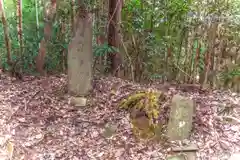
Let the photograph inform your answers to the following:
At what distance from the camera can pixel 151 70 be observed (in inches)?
235

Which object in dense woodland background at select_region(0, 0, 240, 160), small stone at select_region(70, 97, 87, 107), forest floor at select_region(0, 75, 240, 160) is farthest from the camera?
small stone at select_region(70, 97, 87, 107)

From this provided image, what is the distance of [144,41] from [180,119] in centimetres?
257

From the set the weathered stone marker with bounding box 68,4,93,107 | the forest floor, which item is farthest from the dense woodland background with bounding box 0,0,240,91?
the forest floor

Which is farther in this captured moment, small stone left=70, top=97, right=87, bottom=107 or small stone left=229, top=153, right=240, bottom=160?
small stone left=70, top=97, right=87, bottom=107

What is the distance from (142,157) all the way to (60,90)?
1.99m

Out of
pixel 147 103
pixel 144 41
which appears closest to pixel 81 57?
pixel 147 103

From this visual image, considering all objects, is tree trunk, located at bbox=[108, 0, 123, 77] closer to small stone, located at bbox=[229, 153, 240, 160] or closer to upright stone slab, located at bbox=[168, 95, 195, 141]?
upright stone slab, located at bbox=[168, 95, 195, 141]

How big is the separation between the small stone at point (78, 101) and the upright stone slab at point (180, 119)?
4.71 feet

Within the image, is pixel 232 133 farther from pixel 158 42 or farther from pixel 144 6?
pixel 144 6

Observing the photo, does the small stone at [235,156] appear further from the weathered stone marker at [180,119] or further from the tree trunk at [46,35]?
the tree trunk at [46,35]

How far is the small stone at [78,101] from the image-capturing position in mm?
4191

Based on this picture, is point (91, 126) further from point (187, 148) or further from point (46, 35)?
point (46, 35)

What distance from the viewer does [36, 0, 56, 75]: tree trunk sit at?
475 centimetres

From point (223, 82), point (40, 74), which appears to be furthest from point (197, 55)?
point (40, 74)
